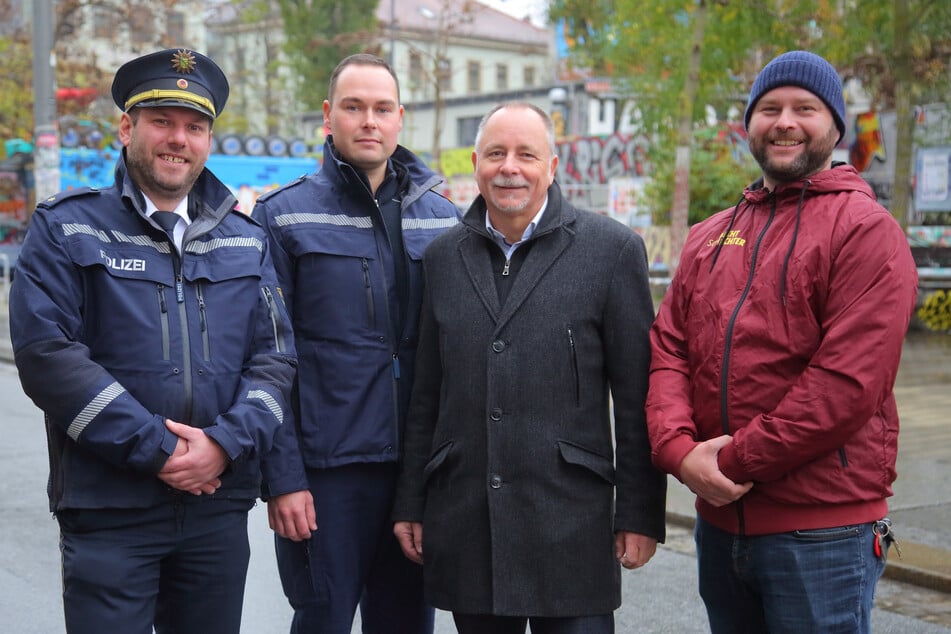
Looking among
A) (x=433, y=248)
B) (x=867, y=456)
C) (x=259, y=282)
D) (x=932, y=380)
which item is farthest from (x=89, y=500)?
(x=932, y=380)

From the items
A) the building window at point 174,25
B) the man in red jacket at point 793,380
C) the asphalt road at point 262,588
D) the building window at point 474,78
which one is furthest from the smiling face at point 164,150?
the building window at point 474,78

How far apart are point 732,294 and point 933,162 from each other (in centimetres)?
1687

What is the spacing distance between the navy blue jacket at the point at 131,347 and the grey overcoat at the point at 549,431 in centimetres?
57

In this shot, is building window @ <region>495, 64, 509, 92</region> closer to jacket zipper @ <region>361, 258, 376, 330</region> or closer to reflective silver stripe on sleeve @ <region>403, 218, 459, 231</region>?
reflective silver stripe on sleeve @ <region>403, 218, 459, 231</region>

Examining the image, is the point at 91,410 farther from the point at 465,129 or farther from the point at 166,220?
the point at 465,129

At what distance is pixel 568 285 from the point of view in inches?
130

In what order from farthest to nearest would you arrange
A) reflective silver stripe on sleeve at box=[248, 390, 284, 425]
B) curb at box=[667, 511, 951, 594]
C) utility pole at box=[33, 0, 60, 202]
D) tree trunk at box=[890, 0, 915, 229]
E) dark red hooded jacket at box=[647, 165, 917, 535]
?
tree trunk at box=[890, 0, 915, 229], utility pole at box=[33, 0, 60, 202], curb at box=[667, 511, 951, 594], reflective silver stripe on sleeve at box=[248, 390, 284, 425], dark red hooded jacket at box=[647, 165, 917, 535]

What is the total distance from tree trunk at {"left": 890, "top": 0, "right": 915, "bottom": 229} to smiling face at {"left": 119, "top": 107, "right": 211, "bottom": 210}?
42.6 feet

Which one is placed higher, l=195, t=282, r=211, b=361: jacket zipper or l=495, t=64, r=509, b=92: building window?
l=495, t=64, r=509, b=92: building window

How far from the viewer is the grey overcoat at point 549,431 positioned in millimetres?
3273

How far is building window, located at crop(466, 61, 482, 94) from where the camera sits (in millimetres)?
80500

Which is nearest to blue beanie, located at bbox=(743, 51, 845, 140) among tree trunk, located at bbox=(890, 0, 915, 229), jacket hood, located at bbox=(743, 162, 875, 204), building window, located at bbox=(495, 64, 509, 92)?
jacket hood, located at bbox=(743, 162, 875, 204)

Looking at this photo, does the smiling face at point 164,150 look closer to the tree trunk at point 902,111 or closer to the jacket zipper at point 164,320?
the jacket zipper at point 164,320

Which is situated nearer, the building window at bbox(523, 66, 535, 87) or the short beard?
the short beard
